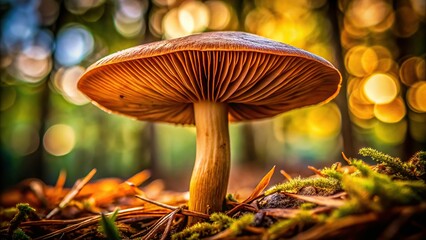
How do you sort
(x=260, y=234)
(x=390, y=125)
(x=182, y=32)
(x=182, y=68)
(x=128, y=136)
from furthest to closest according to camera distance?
(x=128, y=136) < (x=390, y=125) < (x=182, y=32) < (x=182, y=68) < (x=260, y=234)

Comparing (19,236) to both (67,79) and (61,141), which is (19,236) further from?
(61,141)

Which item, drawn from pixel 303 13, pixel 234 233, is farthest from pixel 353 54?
pixel 234 233

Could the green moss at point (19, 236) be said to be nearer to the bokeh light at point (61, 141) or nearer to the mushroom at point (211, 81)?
the mushroom at point (211, 81)

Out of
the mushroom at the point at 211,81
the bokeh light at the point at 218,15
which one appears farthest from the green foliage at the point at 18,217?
the bokeh light at the point at 218,15

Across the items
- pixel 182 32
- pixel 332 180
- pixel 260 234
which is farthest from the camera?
pixel 182 32

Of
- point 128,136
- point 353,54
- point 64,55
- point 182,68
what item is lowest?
point 128,136

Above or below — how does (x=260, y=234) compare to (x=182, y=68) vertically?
below

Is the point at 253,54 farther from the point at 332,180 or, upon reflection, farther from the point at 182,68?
the point at 332,180

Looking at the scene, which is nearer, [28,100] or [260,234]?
[260,234]

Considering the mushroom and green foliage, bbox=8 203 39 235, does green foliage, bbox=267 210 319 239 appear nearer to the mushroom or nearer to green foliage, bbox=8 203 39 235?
the mushroom
